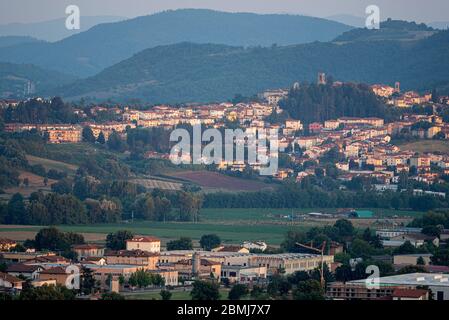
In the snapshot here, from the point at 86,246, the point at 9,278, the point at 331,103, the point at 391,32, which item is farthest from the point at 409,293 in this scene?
the point at 391,32

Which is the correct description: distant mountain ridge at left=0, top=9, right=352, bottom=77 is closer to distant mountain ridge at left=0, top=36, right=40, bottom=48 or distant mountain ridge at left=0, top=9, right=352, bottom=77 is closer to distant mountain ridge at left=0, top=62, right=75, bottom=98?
distant mountain ridge at left=0, top=36, right=40, bottom=48

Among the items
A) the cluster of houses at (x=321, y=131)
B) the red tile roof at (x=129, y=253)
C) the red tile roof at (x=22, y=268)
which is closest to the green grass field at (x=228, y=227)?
the red tile roof at (x=129, y=253)

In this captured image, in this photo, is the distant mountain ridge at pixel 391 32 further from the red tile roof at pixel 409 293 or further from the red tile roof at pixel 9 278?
the red tile roof at pixel 409 293

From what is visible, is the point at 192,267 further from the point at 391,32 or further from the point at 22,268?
the point at 391,32
